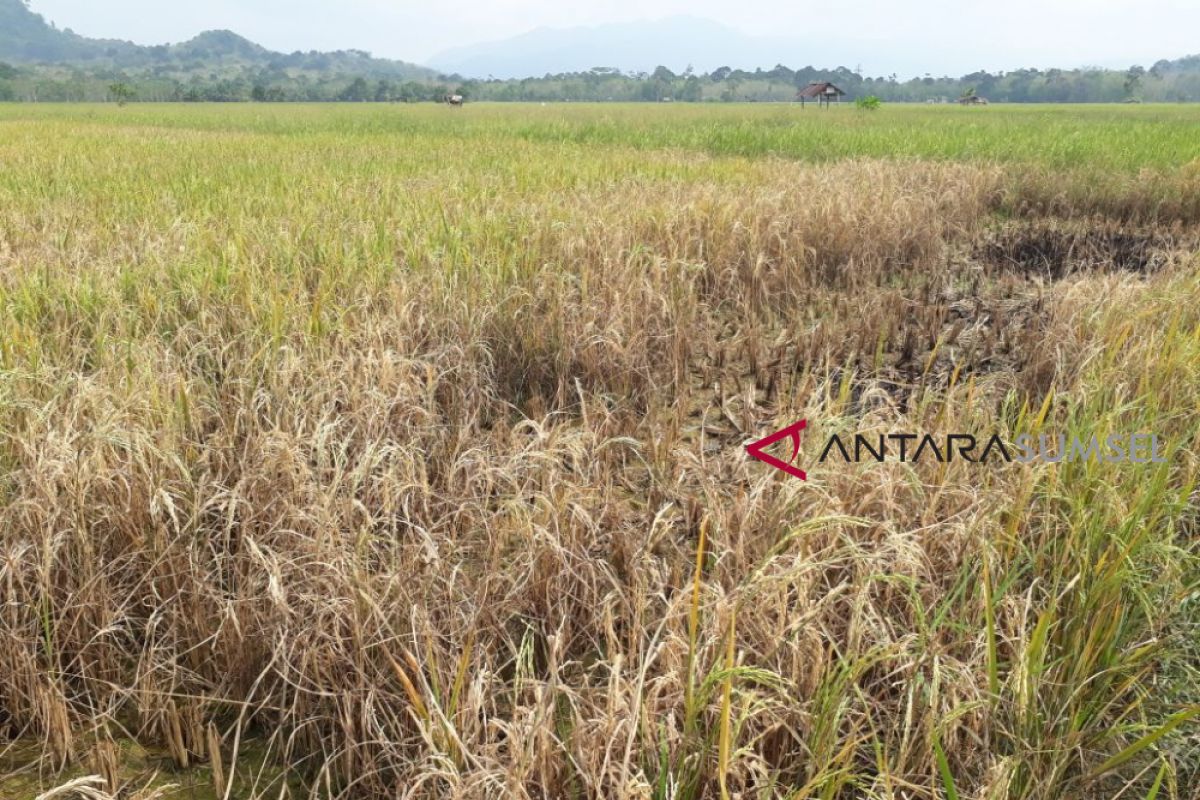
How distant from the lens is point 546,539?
2.33 meters

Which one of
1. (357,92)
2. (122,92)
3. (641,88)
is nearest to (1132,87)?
(641,88)

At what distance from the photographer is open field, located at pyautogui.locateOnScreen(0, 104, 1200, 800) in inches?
68.5

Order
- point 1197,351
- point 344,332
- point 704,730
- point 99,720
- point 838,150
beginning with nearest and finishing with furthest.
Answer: point 704,730, point 99,720, point 1197,351, point 344,332, point 838,150

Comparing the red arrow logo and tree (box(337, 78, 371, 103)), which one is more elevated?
tree (box(337, 78, 371, 103))

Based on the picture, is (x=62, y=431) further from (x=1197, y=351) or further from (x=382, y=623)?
(x=1197, y=351)

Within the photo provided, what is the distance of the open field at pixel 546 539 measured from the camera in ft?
5.71

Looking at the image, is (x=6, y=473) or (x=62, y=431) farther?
(x=62, y=431)

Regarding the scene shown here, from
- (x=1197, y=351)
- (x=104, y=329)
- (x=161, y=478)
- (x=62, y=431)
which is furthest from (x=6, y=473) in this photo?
(x=1197, y=351)

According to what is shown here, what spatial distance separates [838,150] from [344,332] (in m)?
11.5

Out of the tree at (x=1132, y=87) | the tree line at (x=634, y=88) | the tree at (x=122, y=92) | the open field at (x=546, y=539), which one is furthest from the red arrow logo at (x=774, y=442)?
the tree at (x=1132, y=87)

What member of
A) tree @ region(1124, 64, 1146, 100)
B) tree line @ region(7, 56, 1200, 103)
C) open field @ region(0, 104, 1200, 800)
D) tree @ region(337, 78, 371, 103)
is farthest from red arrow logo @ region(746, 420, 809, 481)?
tree @ region(1124, 64, 1146, 100)

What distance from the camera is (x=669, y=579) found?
2.49 metres

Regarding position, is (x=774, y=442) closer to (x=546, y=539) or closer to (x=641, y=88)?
(x=546, y=539)

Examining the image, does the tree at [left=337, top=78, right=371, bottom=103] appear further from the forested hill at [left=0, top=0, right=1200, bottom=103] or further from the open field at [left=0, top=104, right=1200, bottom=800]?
the open field at [left=0, top=104, right=1200, bottom=800]
